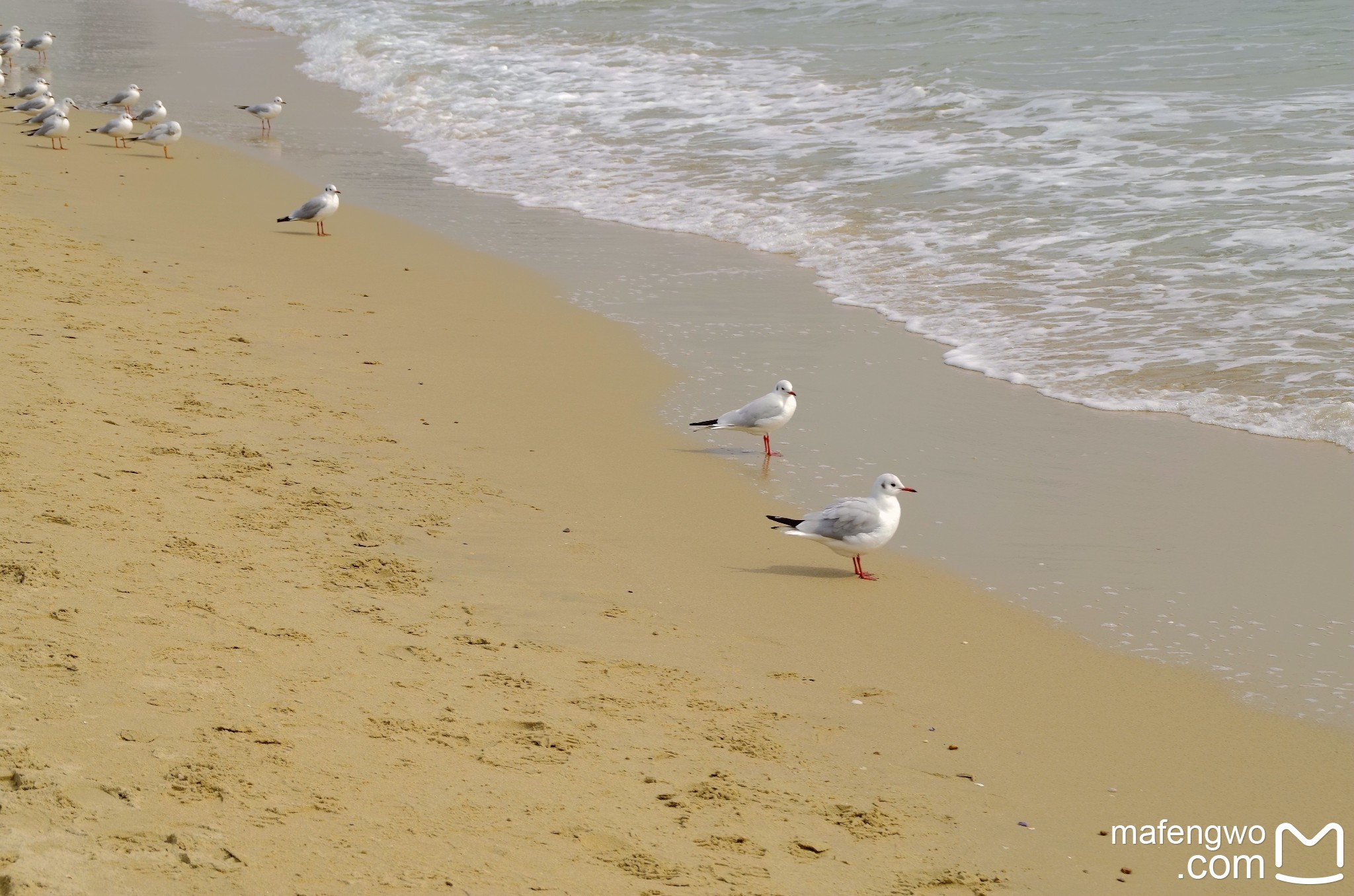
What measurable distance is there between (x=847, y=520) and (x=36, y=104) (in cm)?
1390

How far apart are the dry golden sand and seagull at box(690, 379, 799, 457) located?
0.22 metres

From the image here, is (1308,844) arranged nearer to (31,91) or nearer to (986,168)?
(986,168)

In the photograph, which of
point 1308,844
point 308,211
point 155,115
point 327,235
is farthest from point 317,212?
point 1308,844

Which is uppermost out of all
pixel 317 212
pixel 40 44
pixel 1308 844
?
pixel 40 44

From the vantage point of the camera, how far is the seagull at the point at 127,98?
51.3ft

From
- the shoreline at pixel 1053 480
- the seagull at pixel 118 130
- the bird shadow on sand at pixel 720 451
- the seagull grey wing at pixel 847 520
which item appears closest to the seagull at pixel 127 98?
the seagull at pixel 118 130

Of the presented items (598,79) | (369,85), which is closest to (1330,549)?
(598,79)

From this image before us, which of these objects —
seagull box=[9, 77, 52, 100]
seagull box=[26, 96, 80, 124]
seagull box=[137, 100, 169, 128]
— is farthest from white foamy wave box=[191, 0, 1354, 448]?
seagull box=[9, 77, 52, 100]

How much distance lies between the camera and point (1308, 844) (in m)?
3.41

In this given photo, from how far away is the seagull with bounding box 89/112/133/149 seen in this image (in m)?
14.2

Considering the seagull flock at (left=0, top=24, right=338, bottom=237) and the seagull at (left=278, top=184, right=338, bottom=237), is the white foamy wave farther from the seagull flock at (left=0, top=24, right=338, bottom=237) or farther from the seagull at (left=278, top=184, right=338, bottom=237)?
the seagull at (left=278, top=184, right=338, bottom=237)

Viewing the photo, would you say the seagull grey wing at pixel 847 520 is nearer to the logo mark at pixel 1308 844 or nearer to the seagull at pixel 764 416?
the seagull at pixel 764 416

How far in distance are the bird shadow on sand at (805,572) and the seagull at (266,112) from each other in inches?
493

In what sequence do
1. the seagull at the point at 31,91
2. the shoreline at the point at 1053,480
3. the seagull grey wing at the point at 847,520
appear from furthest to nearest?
the seagull at the point at 31,91 < the seagull grey wing at the point at 847,520 < the shoreline at the point at 1053,480
